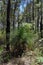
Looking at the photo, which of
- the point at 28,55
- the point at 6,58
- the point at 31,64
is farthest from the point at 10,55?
the point at 31,64

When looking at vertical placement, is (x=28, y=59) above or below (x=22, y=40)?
below

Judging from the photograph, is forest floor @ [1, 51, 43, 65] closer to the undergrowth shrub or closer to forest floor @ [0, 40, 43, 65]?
forest floor @ [0, 40, 43, 65]

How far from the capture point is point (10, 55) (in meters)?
10.3

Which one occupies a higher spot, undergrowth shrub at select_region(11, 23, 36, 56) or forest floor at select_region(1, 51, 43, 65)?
undergrowth shrub at select_region(11, 23, 36, 56)

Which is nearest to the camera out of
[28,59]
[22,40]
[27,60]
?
[27,60]

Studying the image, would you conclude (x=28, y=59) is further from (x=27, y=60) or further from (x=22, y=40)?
(x=22, y=40)

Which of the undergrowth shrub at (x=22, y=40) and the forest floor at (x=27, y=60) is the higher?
the undergrowth shrub at (x=22, y=40)

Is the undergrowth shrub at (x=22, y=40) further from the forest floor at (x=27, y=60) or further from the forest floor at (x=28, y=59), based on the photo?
the forest floor at (x=27, y=60)

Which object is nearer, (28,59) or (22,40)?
(28,59)

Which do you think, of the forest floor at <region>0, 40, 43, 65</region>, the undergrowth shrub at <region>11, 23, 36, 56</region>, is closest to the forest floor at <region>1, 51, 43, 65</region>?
the forest floor at <region>0, 40, 43, 65</region>

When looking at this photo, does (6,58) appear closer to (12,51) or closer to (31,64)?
(12,51)

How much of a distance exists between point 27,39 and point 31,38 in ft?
0.96

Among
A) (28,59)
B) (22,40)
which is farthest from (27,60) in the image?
(22,40)

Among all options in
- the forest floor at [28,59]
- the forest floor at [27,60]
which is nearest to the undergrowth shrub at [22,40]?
the forest floor at [28,59]
